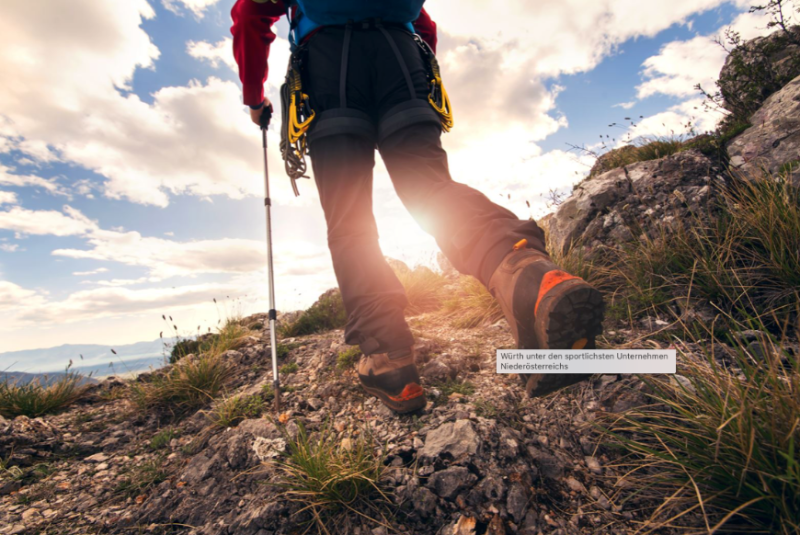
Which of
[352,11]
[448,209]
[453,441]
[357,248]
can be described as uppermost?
[352,11]

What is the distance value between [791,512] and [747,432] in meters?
0.25

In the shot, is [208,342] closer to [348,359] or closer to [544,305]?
[348,359]

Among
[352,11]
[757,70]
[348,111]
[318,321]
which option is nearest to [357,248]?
[348,111]

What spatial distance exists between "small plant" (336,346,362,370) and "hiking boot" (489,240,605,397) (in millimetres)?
1724

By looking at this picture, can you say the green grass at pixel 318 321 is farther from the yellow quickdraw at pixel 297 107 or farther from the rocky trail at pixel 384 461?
the yellow quickdraw at pixel 297 107

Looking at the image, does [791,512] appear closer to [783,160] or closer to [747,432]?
[747,432]

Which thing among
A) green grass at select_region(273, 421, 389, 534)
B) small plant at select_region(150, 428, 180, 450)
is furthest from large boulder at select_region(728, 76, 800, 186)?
small plant at select_region(150, 428, 180, 450)

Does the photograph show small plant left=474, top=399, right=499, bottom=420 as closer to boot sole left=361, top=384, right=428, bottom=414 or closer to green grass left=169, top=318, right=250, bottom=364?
boot sole left=361, top=384, right=428, bottom=414

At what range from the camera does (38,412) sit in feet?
12.8

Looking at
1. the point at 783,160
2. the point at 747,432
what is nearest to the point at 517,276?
the point at 747,432

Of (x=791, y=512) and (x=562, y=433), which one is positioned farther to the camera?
(x=562, y=433)

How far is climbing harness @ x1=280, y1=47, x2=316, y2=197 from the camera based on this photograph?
2.38 meters

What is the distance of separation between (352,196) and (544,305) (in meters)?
1.33

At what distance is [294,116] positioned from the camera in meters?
2.40
